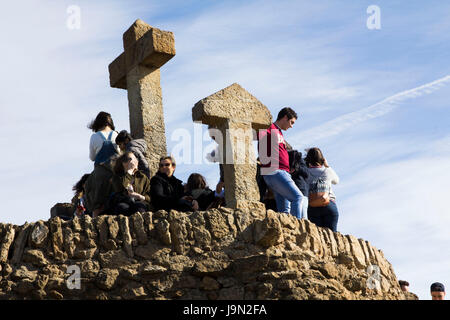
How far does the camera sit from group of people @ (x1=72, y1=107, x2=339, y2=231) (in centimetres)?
1012

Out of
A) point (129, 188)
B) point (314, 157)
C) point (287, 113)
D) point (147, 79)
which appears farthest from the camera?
point (147, 79)

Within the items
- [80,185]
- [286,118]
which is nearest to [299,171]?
[286,118]

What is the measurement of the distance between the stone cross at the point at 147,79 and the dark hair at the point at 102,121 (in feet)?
3.67

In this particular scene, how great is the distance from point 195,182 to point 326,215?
1680mm

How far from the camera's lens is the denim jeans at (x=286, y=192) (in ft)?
33.3

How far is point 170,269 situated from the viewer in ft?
30.2

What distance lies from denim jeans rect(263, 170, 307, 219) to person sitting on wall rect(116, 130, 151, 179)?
1.53 m

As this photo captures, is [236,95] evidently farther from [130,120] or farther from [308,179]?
[130,120]

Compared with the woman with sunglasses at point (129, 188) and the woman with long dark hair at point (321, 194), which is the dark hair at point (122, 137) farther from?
the woman with long dark hair at point (321, 194)

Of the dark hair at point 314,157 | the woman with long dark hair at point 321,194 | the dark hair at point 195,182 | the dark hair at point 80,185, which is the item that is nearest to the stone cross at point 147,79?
the dark hair at point 80,185

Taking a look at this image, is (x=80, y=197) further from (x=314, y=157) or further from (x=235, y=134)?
(x=314, y=157)

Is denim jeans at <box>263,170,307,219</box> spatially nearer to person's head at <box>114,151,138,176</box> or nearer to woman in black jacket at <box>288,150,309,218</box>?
woman in black jacket at <box>288,150,309,218</box>

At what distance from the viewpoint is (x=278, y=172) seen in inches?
400
